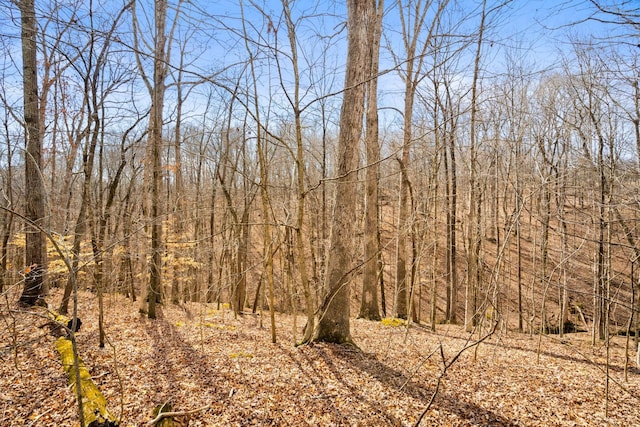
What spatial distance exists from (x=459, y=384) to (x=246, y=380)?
2.76 metres

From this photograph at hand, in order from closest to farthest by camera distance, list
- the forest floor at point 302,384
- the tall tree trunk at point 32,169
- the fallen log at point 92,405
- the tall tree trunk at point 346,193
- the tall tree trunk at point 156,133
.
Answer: the fallen log at point 92,405 → the forest floor at point 302,384 → the tall tree trunk at point 346,193 → the tall tree trunk at point 32,169 → the tall tree trunk at point 156,133

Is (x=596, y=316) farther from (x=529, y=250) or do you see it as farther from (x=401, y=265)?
(x=529, y=250)

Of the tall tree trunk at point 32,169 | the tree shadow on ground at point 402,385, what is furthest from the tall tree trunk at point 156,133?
the tree shadow on ground at point 402,385

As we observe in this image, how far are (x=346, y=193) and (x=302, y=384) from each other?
2.76 meters

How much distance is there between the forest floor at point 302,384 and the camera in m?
3.66

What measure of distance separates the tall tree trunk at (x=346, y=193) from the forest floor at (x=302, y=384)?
43 cm

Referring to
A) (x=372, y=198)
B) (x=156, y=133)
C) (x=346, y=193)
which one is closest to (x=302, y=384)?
(x=346, y=193)

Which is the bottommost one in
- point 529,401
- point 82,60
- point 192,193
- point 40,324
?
point 529,401

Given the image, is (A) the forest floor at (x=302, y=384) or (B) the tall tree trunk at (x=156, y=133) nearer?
(A) the forest floor at (x=302, y=384)

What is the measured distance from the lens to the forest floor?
366 centimetres

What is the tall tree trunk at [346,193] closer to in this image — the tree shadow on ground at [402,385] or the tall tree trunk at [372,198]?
the tree shadow on ground at [402,385]

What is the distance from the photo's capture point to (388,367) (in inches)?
193

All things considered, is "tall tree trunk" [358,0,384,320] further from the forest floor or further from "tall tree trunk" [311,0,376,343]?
"tall tree trunk" [311,0,376,343]

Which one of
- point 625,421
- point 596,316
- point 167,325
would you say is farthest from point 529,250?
point 167,325
